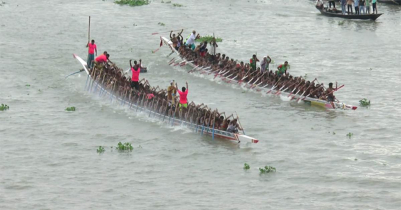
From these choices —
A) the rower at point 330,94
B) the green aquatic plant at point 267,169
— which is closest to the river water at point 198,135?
the green aquatic plant at point 267,169

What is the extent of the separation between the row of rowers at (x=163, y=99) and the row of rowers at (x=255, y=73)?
14.3 ft

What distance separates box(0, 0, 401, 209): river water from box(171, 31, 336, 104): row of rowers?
0.83m

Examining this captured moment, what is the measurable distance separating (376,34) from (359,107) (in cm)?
2066

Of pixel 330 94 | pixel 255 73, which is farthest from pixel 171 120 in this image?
pixel 255 73

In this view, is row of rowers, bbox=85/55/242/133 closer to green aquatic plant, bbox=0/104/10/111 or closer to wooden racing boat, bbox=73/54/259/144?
wooden racing boat, bbox=73/54/259/144

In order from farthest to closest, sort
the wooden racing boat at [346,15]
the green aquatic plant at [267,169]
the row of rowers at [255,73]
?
the wooden racing boat at [346,15], the row of rowers at [255,73], the green aquatic plant at [267,169]

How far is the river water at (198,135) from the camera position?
26.9 metres

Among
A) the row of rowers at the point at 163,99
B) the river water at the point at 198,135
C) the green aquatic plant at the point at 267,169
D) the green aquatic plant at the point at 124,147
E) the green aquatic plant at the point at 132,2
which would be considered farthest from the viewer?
the green aquatic plant at the point at 132,2

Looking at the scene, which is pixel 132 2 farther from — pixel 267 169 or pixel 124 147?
pixel 267 169

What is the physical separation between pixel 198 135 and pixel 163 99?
3.23 m

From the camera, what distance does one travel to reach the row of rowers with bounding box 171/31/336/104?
3800 centimetres

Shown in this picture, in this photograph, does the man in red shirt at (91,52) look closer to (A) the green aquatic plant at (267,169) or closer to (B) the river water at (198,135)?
(B) the river water at (198,135)

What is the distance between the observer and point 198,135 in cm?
3291

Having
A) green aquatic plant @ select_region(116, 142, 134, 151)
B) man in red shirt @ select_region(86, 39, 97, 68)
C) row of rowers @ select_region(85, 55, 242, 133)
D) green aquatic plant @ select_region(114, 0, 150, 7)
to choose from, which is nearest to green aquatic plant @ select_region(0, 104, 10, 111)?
row of rowers @ select_region(85, 55, 242, 133)
